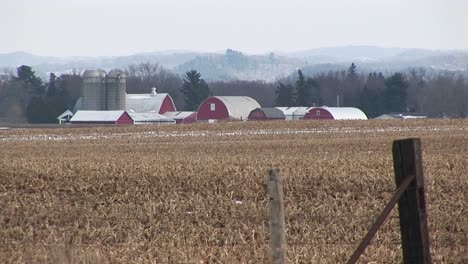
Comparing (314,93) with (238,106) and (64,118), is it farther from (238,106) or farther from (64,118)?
(64,118)

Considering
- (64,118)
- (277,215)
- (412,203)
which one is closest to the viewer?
(277,215)

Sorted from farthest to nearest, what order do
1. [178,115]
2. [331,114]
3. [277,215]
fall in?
[178,115] → [331,114] → [277,215]

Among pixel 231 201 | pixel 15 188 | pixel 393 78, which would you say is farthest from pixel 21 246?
pixel 393 78

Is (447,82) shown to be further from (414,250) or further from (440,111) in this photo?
(414,250)

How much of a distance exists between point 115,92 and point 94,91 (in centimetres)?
253

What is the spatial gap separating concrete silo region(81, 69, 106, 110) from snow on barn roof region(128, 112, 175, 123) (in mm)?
10274

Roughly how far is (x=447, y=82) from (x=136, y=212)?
395 ft

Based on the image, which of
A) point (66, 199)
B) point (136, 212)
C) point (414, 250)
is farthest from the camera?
point (66, 199)

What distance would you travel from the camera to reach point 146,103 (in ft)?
350

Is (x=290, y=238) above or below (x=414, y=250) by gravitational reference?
below

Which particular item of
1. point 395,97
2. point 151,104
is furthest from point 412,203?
point 395,97

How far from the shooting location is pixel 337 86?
138m

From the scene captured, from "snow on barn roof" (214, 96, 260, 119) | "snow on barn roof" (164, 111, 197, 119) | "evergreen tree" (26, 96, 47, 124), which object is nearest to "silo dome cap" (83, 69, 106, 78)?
"evergreen tree" (26, 96, 47, 124)

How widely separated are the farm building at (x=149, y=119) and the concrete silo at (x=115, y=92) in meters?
8.13
